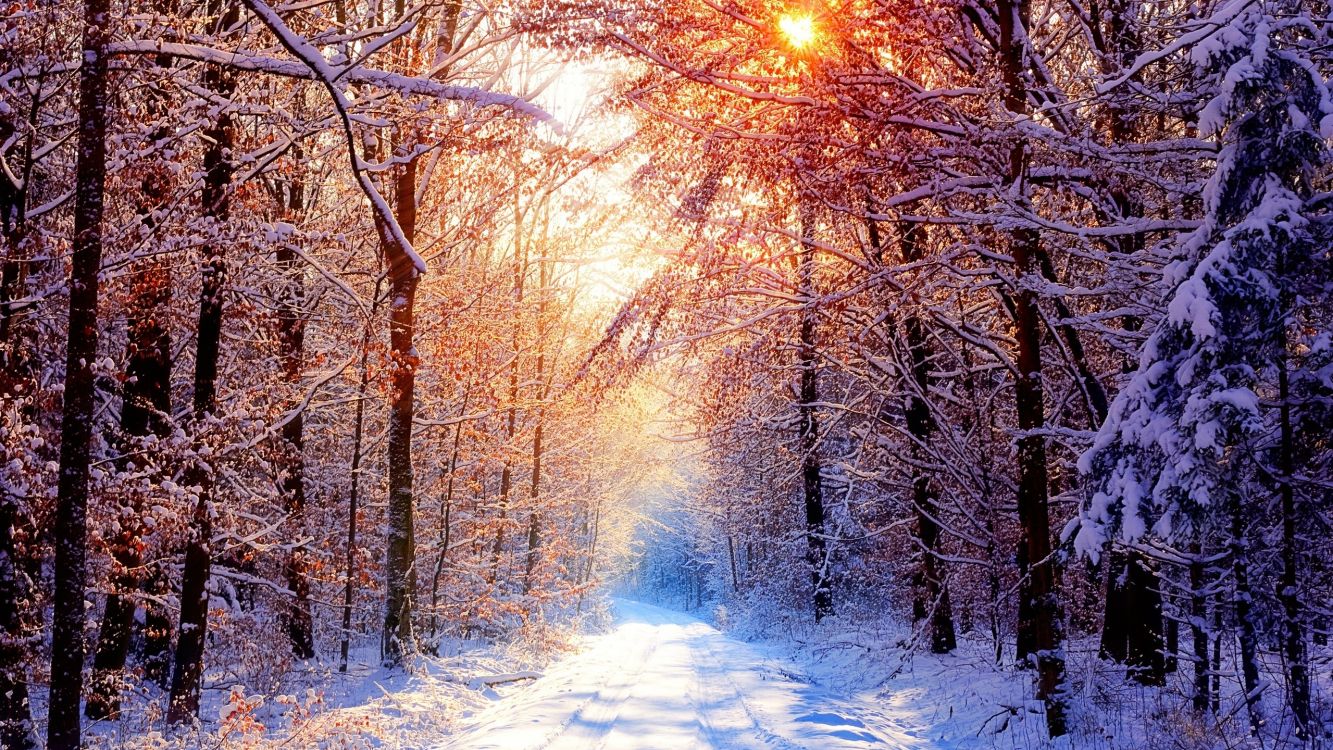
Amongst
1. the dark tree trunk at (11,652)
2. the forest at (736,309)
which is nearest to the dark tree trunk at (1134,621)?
the forest at (736,309)

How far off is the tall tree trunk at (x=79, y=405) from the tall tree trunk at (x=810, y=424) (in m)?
7.13

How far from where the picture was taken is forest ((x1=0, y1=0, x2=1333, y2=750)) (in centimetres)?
696

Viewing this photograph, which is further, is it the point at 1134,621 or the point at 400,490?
the point at 400,490

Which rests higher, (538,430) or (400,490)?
(538,430)

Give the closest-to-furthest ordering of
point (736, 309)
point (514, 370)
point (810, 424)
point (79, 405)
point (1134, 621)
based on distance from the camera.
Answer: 1. point (79, 405)
2. point (1134, 621)
3. point (736, 309)
4. point (810, 424)
5. point (514, 370)

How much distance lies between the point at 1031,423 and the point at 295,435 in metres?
14.5

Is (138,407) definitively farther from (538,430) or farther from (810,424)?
(538,430)

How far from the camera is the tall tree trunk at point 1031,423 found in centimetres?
898

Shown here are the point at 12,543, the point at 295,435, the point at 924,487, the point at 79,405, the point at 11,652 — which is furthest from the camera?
the point at 295,435

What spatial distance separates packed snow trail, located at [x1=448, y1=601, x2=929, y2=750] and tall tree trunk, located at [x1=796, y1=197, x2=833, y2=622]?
3.30 metres

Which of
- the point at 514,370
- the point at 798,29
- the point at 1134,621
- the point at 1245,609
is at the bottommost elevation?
the point at 1134,621

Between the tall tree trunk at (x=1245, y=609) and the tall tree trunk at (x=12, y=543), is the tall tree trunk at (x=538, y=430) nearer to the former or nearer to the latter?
the tall tree trunk at (x=12, y=543)

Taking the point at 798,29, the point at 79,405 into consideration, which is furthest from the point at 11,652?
the point at 798,29

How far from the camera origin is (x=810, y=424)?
17094 millimetres
